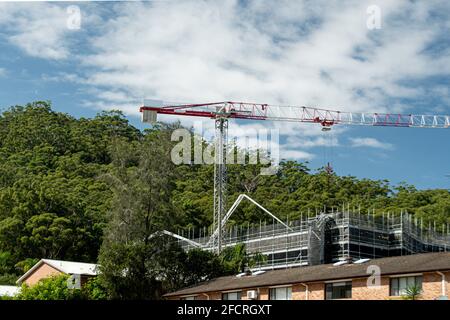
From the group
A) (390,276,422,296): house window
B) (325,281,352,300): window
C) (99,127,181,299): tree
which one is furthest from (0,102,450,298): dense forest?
(390,276,422,296): house window

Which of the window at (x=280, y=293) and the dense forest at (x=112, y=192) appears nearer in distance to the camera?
the window at (x=280, y=293)

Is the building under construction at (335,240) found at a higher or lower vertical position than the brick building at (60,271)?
higher

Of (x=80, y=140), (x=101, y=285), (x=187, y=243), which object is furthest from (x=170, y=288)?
(x=80, y=140)

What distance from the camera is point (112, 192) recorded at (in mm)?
65438

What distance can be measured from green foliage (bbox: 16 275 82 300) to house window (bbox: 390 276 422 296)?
19.3 metres

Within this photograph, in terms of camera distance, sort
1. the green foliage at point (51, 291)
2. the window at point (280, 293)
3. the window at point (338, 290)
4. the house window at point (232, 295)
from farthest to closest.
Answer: the green foliage at point (51, 291), the house window at point (232, 295), the window at point (280, 293), the window at point (338, 290)

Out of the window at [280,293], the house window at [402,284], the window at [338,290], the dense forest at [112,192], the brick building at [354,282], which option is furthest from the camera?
the dense forest at [112,192]

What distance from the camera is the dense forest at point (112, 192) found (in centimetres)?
4269

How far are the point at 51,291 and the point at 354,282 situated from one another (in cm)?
1836

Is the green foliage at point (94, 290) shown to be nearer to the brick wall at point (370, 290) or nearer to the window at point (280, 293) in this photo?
the brick wall at point (370, 290)

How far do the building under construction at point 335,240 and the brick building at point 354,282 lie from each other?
15352mm

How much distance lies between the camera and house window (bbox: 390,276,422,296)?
25.8m

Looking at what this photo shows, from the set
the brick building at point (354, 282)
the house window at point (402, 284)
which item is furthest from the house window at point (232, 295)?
the house window at point (402, 284)
